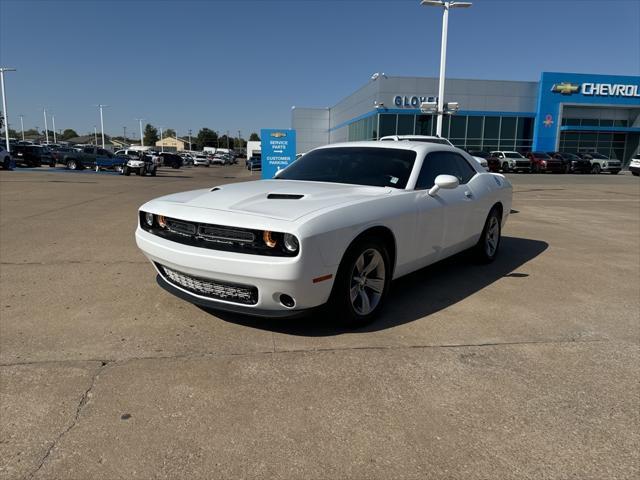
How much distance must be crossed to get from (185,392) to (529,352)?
7.79ft

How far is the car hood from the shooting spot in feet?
11.1

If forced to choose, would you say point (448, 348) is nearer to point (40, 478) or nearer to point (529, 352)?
point (529, 352)

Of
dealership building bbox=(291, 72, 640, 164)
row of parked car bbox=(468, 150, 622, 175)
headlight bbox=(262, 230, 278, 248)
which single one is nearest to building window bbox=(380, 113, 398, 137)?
dealership building bbox=(291, 72, 640, 164)

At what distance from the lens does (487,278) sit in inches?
213

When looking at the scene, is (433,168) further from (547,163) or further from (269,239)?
(547,163)

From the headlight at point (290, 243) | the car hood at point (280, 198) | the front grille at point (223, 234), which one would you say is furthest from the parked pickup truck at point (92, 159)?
the headlight at point (290, 243)

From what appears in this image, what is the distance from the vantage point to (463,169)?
17.8ft

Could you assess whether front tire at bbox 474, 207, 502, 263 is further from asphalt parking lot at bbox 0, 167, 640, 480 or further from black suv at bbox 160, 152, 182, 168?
black suv at bbox 160, 152, 182, 168

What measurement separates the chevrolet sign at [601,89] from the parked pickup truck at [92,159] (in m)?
39.9

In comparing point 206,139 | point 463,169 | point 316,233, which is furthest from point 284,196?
→ point 206,139

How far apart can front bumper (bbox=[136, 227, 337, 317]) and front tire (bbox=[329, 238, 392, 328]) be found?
0.15 m

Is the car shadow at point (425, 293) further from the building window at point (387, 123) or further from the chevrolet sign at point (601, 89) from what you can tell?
the chevrolet sign at point (601, 89)

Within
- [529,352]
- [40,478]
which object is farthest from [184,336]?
[529,352]

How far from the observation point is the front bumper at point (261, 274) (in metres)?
3.11
